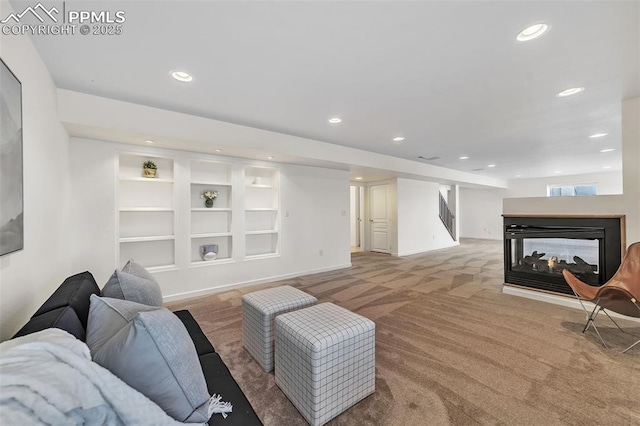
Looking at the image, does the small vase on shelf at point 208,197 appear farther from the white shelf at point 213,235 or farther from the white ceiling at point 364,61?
the white ceiling at point 364,61

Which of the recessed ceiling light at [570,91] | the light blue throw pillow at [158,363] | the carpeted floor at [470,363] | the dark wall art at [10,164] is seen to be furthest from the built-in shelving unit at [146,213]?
the recessed ceiling light at [570,91]

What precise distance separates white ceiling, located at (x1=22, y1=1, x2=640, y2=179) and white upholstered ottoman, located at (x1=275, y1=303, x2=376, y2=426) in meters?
1.95

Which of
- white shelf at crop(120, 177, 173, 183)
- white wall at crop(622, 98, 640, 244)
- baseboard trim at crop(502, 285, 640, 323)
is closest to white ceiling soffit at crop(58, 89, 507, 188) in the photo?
white shelf at crop(120, 177, 173, 183)

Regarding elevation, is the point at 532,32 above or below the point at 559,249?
above

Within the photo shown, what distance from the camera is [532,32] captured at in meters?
1.82

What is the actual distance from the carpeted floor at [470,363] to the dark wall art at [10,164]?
5.36 feet

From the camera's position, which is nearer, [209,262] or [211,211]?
[209,262]

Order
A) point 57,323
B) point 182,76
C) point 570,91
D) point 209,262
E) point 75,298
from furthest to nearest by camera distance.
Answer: point 209,262 < point 570,91 < point 182,76 < point 75,298 < point 57,323

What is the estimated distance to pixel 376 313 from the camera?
321cm

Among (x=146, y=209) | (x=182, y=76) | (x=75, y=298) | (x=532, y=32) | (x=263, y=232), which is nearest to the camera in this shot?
(x=75, y=298)

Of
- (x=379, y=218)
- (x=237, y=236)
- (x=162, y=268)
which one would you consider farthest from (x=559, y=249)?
(x=162, y=268)

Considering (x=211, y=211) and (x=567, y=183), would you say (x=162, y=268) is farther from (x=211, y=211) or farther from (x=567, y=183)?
(x=567, y=183)

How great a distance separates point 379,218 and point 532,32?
625 centimetres

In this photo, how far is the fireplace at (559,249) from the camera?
129 inches
